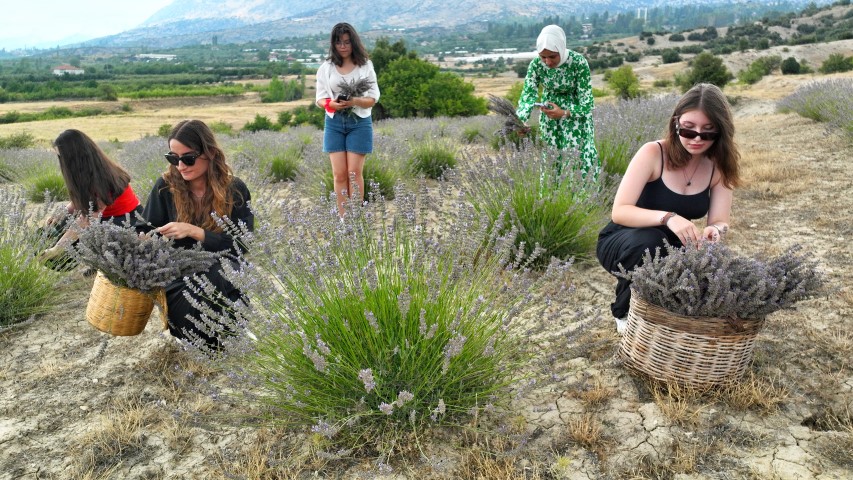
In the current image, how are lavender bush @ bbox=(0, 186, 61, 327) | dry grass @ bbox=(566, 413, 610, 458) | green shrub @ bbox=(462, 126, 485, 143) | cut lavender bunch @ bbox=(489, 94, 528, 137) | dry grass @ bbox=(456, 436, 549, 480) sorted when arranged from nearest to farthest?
dry grass @ bbox=(456, 436, 549, 480), dry grass @ bbox=(566, 413, 610, 458), lavender bush @ bbox=(0, 186, 61, 327), cut lavender bunch @ bbox=(489, 94, 528, 137), green shrub @ bbox=(462, 126, 485, 143)

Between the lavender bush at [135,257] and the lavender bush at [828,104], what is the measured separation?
751 cm

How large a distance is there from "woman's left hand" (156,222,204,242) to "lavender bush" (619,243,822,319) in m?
2.08

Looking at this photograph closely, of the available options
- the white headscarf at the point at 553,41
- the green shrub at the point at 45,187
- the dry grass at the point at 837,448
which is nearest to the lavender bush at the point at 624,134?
the white headscarf at the point at 553,41

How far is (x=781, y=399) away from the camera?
2.18 meters

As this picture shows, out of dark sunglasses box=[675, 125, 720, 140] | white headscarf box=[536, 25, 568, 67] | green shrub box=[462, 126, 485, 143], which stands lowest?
green shrub box=[462, 126, 485, 143]

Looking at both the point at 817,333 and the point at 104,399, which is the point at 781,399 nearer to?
the point at 817,333

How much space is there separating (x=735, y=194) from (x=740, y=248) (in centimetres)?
172

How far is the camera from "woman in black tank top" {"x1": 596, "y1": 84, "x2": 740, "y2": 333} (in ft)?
8.07

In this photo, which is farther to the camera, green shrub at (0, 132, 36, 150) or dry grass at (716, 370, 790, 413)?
green shrub at (0, 132, 36, 150)

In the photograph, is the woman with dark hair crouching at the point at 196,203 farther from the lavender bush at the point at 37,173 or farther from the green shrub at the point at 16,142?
the green shrub at the point at 16,142

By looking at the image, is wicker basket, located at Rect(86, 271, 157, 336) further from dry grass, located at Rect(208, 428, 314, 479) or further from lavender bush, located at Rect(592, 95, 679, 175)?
lavender bush, located at Rect(592, 95, 679, 175)

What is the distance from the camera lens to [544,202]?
11.5 feet

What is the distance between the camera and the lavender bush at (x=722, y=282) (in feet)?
6.63

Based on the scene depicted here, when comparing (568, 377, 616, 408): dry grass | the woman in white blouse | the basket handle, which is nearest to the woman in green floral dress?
the woman in white blouse
